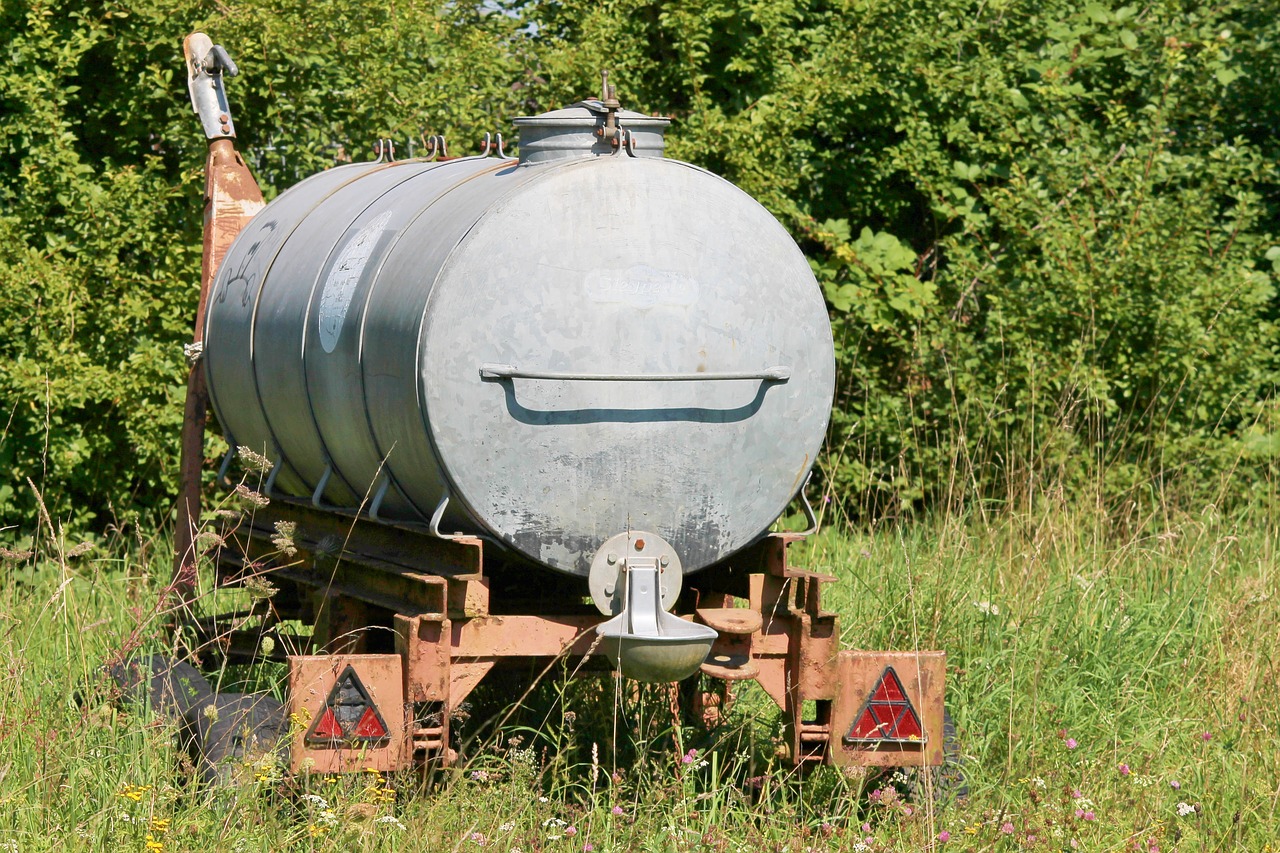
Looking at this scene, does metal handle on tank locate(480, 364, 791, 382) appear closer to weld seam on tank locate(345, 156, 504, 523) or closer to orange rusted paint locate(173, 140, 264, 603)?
weld seam on tank locate(345, 156, 504, 523)

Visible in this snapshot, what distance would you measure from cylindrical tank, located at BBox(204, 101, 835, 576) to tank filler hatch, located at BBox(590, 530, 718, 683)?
64mm

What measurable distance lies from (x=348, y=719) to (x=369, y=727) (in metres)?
0.06

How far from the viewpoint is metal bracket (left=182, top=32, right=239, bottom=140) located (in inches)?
251

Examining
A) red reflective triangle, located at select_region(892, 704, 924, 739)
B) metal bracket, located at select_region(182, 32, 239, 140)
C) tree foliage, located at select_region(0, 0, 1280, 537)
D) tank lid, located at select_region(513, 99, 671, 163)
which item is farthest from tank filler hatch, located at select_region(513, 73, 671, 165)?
tree foliage, located at select_region(0, 0, 1280, 537)

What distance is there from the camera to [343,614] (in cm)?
488

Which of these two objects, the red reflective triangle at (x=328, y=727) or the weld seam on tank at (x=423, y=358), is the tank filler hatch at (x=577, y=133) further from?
the red reflective triangle at (x=328, y=727)

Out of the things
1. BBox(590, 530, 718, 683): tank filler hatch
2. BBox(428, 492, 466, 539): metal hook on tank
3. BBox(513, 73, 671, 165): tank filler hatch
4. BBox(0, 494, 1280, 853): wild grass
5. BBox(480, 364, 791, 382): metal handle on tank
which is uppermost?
BBox(513, 73, 671, 165): tank filler hatch

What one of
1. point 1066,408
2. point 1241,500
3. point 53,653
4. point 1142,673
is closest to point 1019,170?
point 1066,408

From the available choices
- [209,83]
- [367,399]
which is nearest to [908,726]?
[367,399]

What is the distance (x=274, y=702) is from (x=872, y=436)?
5012 millimetres

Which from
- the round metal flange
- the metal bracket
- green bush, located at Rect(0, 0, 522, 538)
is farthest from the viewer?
green bush, located at Rect(0, 0, 522, 538)

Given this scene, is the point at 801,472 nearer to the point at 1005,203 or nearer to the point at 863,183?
the point at 1005,203

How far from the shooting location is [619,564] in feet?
13.9

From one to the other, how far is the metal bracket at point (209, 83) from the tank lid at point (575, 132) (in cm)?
229
